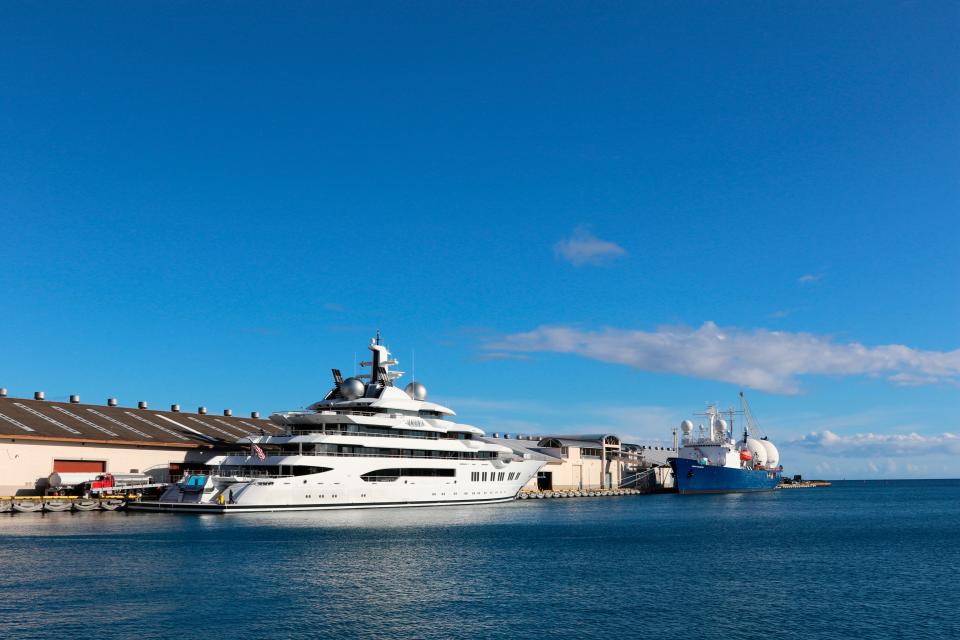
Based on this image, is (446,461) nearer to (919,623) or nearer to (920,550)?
(920,550)

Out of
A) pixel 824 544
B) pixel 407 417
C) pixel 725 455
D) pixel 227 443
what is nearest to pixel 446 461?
pixel 407 417

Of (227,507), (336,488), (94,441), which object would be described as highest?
(94,441)

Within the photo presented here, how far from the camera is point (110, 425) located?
77.2 meters

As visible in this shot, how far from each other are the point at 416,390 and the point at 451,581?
52.0 meters

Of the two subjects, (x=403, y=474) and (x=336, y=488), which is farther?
(x=403, y=474)

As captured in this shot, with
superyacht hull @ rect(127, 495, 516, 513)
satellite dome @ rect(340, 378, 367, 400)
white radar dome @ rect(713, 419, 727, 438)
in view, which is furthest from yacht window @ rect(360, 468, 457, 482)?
white radar dome @ rect(713, 419, 727, 438)

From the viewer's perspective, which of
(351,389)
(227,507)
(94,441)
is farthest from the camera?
(351,389)

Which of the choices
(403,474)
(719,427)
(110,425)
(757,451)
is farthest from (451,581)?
(757,451)

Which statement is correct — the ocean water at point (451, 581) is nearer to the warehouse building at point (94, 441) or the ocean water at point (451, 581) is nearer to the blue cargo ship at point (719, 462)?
the warehouse building at point (94, 441)

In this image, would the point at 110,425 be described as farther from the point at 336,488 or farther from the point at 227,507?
the point at 336,488

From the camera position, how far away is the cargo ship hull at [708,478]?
138 meters

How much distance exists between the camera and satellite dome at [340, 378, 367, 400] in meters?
80.9

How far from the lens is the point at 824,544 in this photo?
54.6 metres

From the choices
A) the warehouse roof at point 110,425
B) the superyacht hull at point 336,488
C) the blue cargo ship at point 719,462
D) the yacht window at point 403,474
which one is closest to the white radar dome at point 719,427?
the blue cargo ship at point 719,462
